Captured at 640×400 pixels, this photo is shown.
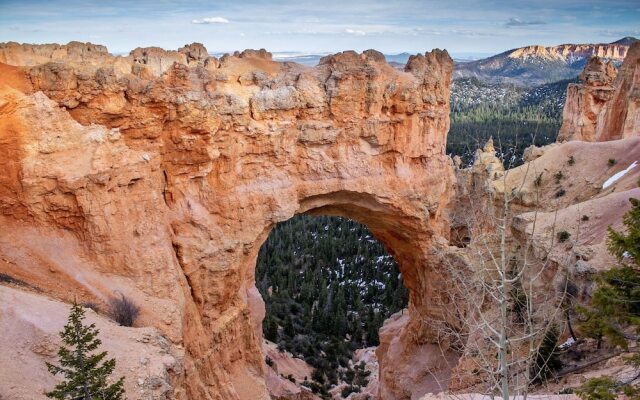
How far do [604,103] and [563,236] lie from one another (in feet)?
99.0

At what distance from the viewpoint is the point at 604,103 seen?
142ft

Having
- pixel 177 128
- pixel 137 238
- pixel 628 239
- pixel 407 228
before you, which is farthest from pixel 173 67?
pixel 628 239

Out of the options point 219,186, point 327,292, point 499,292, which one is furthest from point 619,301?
point 327,292

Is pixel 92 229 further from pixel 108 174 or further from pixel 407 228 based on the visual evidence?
pixel 407 228

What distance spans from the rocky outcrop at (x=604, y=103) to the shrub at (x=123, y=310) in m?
33.9

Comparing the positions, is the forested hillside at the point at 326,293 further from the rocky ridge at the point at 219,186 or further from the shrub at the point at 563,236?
the shrub at the point at 563,236

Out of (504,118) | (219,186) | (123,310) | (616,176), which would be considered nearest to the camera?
(123,310)

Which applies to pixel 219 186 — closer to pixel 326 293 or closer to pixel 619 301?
pixel 619 301

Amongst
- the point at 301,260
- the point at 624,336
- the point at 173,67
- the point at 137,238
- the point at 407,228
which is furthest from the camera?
the point at 301,260

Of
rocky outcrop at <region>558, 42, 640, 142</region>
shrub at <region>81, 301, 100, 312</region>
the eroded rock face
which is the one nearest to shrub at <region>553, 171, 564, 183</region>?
the eroded rock face

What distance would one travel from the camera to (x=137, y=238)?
14.8 m

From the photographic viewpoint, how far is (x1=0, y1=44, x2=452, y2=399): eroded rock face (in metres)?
13.6

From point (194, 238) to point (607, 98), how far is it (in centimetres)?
3911

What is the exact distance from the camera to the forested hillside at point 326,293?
33438 millimetres
